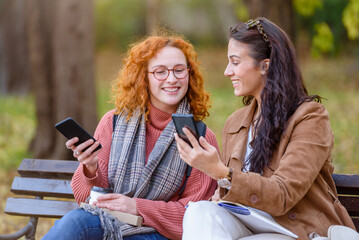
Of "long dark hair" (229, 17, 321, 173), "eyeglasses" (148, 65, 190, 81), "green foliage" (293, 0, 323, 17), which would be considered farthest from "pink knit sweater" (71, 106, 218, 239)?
"green foliage" (293, 0, 323, 17)

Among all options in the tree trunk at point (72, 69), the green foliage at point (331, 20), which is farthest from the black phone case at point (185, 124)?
the green foliage at point (331, 20)

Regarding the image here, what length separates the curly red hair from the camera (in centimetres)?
367

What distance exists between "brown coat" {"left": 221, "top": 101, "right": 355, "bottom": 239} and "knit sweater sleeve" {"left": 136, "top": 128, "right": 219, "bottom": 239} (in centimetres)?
28

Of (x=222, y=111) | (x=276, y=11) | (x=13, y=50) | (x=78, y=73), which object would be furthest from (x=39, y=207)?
(x=13, y=50)

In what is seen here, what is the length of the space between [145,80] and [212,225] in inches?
51.3

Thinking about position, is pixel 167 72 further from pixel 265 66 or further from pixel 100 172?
pixel 100 172

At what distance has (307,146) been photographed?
9.64 feet

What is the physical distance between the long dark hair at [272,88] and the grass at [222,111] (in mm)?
732

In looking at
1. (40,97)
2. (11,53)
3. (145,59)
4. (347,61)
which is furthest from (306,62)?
(145,59)

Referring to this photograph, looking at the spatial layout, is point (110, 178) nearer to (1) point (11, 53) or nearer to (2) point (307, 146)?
(2) point (307, 146)

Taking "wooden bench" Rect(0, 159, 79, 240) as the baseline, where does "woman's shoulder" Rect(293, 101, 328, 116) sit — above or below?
above

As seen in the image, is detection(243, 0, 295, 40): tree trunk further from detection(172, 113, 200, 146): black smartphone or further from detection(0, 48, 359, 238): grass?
detection(172, 113, 200, 146): black smartphone

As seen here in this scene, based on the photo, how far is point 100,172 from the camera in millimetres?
3555

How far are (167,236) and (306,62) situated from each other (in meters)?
18.9
